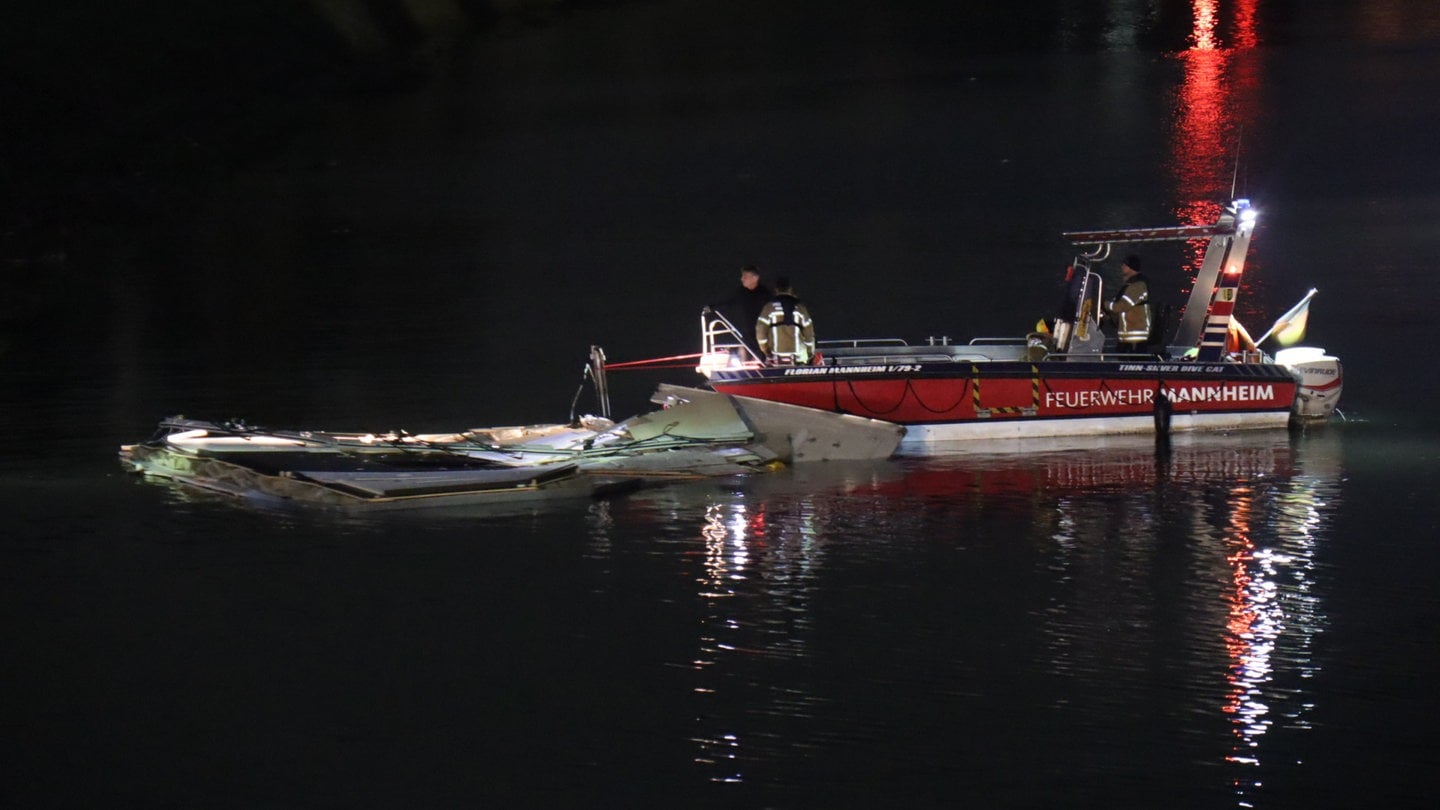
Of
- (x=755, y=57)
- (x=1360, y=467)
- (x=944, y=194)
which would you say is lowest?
→ (x=1360, y=467)

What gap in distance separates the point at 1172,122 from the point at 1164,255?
52.5ft

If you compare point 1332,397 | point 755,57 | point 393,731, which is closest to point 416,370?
point 1332,397

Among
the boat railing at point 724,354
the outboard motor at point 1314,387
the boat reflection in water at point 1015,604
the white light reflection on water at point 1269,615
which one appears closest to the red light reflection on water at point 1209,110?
the outboard motor at point 1314,387

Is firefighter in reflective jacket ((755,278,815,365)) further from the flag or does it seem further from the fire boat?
the flag

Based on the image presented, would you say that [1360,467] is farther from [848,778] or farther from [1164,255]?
[1164,255]

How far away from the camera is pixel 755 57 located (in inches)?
2488

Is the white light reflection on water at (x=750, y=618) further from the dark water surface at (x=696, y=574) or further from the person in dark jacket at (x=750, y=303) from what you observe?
the person in dark jacket at (x=750, y=303)

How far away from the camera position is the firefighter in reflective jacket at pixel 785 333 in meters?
18.2

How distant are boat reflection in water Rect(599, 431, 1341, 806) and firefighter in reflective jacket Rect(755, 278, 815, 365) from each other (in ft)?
4.34

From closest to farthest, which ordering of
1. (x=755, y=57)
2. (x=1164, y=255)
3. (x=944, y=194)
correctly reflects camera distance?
1. (x=1164, y=255)
2. (x=944, y=194)
3. (x=755, y=57)

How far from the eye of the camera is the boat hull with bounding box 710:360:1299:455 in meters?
18.0

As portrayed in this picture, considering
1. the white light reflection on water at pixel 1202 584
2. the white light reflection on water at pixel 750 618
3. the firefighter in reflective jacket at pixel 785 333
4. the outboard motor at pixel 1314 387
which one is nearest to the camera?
the white light reflection on water at pixel 750 618

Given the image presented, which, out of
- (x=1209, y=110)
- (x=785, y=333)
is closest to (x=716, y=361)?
(x=785, y=333)

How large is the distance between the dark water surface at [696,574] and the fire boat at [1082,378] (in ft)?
1.46
